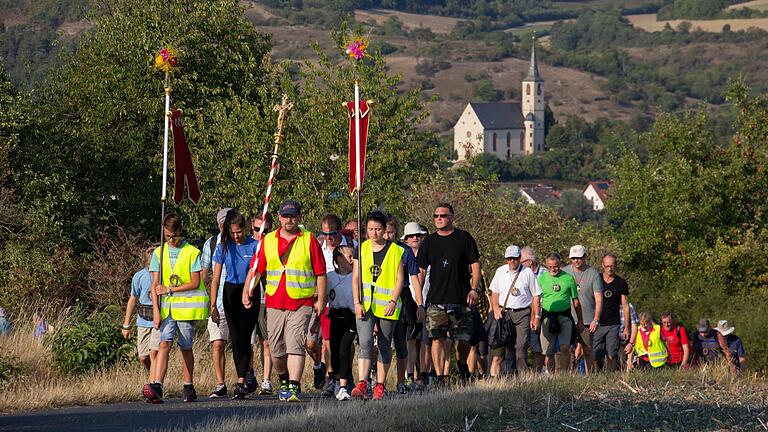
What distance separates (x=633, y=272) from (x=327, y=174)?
1004 cm

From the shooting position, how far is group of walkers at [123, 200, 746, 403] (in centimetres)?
1223

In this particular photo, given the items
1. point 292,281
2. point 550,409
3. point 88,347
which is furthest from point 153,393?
point 550,409

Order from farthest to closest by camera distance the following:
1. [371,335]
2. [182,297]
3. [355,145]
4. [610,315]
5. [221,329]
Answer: [610,315], [355,145], [221,329], [371,335], [182,297]

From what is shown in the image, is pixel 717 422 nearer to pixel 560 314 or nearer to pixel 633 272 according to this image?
pixel 560 314

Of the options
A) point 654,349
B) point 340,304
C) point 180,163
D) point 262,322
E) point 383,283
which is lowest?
point 654,349

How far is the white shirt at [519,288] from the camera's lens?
49.4 ft

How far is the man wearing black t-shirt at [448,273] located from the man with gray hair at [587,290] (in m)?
3.26

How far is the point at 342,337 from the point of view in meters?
13.2

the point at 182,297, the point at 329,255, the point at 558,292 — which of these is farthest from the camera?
the point at 558,292

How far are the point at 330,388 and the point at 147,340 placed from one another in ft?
5.67

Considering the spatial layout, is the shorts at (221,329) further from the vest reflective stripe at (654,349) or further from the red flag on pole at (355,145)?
the vest reflective stripe at (654,349)

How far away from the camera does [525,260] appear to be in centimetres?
1573

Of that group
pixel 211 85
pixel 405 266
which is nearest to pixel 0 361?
pixel 405 266

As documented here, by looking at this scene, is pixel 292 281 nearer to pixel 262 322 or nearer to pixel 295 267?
pixel 295 267
